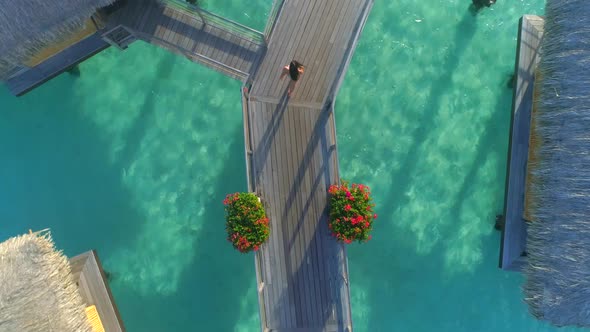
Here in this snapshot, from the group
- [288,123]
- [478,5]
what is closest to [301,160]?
[288,123]

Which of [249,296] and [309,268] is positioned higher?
[309,268]

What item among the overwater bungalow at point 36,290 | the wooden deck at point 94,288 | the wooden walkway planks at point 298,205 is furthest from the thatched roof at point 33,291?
the wooden walkway planks at point 298,205

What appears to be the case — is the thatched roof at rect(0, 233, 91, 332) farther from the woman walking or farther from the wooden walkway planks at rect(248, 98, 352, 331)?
the woman walking

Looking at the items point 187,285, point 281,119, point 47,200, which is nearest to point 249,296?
point 187,285

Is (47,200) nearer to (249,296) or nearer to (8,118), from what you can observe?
(8,118)

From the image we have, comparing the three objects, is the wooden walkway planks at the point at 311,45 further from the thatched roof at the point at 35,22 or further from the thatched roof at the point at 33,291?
the thatched roof at the point at 33,291

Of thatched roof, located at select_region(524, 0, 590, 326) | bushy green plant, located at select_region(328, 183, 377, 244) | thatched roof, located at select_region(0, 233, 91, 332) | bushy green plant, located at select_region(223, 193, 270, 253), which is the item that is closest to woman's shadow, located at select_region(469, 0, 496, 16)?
thatched roof, located at select_region(524, 0, 590, 326)
